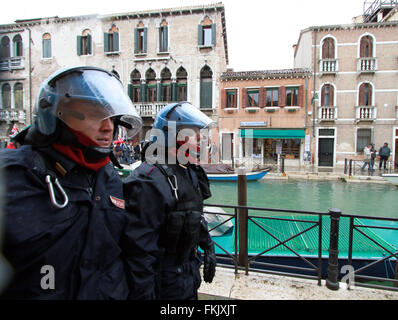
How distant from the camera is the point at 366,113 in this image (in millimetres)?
16297

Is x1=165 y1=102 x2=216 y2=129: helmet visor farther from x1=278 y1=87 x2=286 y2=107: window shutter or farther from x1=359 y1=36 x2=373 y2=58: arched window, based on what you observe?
x1=359 y1=36 x2=373 y2=58: arched window

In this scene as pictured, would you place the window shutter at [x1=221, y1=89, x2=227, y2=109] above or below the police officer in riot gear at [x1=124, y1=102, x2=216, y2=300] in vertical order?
above

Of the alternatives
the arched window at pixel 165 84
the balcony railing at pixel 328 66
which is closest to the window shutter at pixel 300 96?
the balcony railing at pixel 328 66

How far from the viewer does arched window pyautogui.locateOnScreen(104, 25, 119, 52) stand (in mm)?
18422

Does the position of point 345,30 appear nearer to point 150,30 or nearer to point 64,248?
point 150,30

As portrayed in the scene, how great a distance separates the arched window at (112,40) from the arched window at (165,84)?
411cm

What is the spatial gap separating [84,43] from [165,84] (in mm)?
6695

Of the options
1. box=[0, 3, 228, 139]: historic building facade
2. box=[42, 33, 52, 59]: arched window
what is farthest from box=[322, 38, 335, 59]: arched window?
box=[42, 33, 52, 59]: arched window

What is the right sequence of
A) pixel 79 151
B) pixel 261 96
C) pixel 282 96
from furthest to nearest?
pixel 261 96 < pixel 282 96 < pixel 79 151

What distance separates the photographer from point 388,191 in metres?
11.3

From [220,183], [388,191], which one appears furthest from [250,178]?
[388,191]

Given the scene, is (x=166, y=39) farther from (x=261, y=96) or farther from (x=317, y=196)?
(x=317, y=196)

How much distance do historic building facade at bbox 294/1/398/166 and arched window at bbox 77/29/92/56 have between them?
53.0 ft

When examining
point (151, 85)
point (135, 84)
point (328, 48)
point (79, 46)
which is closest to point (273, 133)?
point (328, 48)
